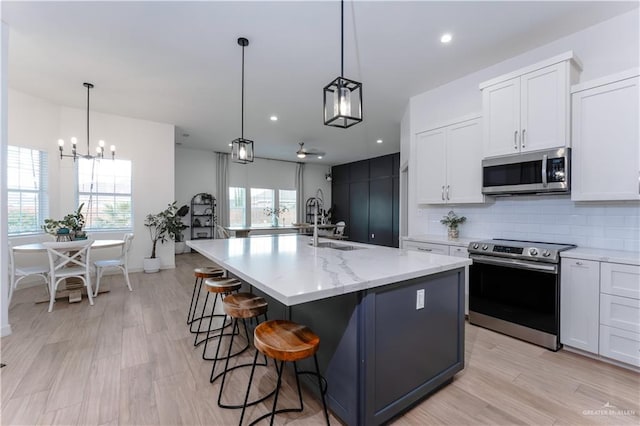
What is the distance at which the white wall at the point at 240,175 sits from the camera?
8.24 m

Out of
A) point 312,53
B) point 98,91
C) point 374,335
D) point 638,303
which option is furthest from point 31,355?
point 638,303

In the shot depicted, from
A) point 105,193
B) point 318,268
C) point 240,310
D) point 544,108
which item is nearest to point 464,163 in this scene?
point 544,108

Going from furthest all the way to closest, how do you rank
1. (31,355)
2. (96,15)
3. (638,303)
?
1. (96,15)
2. (31,355)
3. (638,303)

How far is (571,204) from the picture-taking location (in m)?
2.85

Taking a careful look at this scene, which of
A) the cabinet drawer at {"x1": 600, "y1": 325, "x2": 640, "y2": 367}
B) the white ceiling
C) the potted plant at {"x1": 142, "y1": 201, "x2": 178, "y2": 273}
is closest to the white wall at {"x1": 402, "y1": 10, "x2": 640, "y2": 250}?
the white ceiling

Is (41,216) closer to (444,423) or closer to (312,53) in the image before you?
(312,53)

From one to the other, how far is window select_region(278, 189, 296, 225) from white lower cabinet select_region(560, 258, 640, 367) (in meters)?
8.24

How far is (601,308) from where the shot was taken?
7.52 feet

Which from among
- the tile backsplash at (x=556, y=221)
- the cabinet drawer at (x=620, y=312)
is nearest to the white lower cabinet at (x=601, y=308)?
the cabinet drawer at (x=620, y=312)

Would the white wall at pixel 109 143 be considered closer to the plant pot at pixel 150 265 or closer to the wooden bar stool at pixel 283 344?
the plant pot at pixel 150 265

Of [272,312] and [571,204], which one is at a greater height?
[571,204]

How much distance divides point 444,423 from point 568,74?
3.03m

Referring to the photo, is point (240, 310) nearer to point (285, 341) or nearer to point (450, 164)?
point (285, 341)

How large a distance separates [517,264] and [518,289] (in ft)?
0.80
